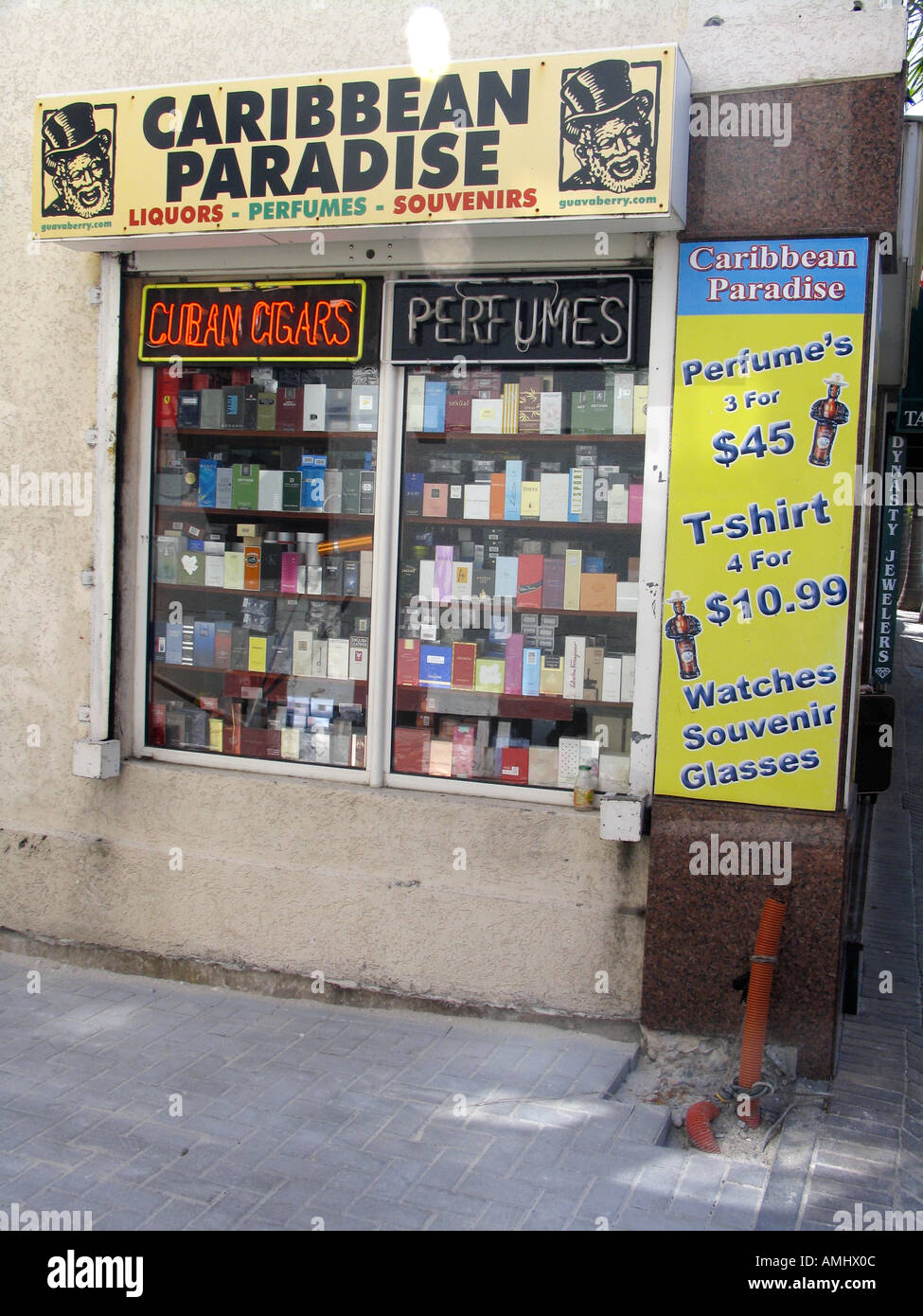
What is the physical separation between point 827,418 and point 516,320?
1.46 metres

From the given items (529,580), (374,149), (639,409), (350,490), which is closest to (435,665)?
(529,580)

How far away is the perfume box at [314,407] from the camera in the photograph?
568 centimetres

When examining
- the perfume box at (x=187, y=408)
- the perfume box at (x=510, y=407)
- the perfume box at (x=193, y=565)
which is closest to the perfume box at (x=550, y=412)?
the perfume box at (x=510, y=407)

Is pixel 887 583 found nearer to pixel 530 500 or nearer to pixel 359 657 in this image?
pixel 530 500

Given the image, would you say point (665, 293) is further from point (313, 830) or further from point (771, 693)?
point (313, 830)

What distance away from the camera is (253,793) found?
5582mm

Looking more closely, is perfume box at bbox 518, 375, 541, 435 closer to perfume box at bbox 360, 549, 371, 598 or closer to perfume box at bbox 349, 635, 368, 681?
perfume box at bbox 360, 549, 371, 598

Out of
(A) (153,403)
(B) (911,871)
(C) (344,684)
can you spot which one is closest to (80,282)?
(A) (153,403)

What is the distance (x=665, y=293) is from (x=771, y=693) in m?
1.70

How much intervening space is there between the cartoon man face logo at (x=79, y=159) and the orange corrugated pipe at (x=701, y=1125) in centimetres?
458

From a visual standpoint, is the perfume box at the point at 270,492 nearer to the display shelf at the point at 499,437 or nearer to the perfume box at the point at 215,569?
the perfume box at the point at 215,569

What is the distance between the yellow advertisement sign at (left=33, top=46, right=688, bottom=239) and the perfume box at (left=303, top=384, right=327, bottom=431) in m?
0.82

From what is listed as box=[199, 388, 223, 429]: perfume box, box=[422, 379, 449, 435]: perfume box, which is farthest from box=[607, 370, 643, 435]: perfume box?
box=[199, 388, 223, 429]: perfume box

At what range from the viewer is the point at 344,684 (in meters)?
5.72
